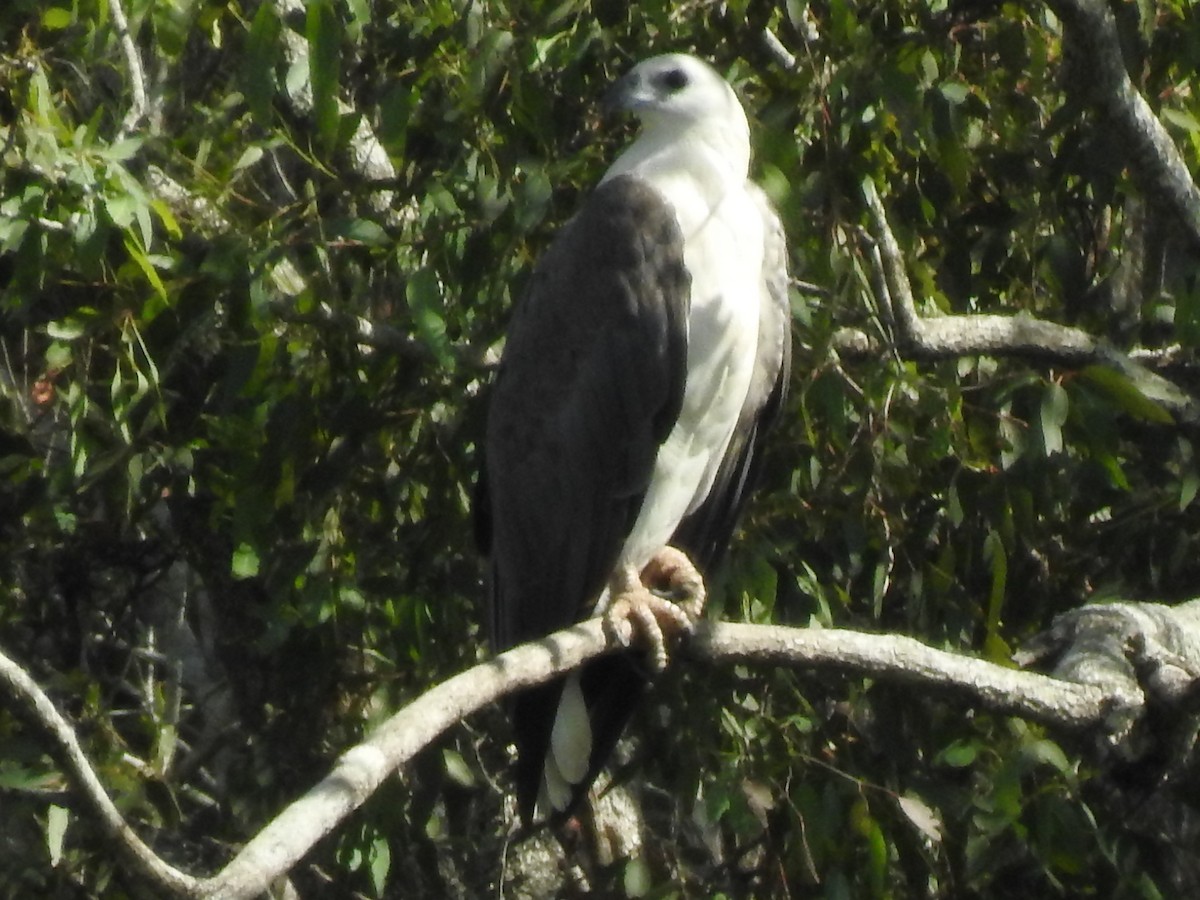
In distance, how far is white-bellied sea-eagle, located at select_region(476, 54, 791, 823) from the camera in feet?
11.2

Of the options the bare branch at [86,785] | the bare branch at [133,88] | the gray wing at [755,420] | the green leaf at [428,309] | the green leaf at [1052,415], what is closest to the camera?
the bare branch at [86,785]

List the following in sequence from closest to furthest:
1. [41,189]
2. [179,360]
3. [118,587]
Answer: [41,189] < [179,360] < [118,587]

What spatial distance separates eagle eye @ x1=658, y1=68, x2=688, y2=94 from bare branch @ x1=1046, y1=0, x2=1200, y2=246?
0.73 metres

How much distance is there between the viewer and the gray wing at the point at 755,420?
3521 millimetres

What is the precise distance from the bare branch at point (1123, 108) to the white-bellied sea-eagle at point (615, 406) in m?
0.65

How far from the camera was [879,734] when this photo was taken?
353cm

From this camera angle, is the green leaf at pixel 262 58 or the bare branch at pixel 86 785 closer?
the bare branch at pixel 86 785

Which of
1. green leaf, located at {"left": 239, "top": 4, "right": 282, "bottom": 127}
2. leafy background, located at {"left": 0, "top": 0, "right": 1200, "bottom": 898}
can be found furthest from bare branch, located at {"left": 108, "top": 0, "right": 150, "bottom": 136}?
green leaf, located at {"left": 239, "top": 4, "right": 282, "bottom": 127}

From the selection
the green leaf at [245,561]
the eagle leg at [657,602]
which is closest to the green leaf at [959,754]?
the eagle leg at [657,602]

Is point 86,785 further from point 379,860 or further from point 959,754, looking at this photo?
point 959,754

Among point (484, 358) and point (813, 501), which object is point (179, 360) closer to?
point (484, 358)

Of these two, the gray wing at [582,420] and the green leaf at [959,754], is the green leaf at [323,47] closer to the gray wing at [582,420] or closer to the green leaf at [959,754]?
the gray wing at [582,420]

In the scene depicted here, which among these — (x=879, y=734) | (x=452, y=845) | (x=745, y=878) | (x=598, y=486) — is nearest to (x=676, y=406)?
(x=598, y=486)

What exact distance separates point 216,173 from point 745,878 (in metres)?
1.67
